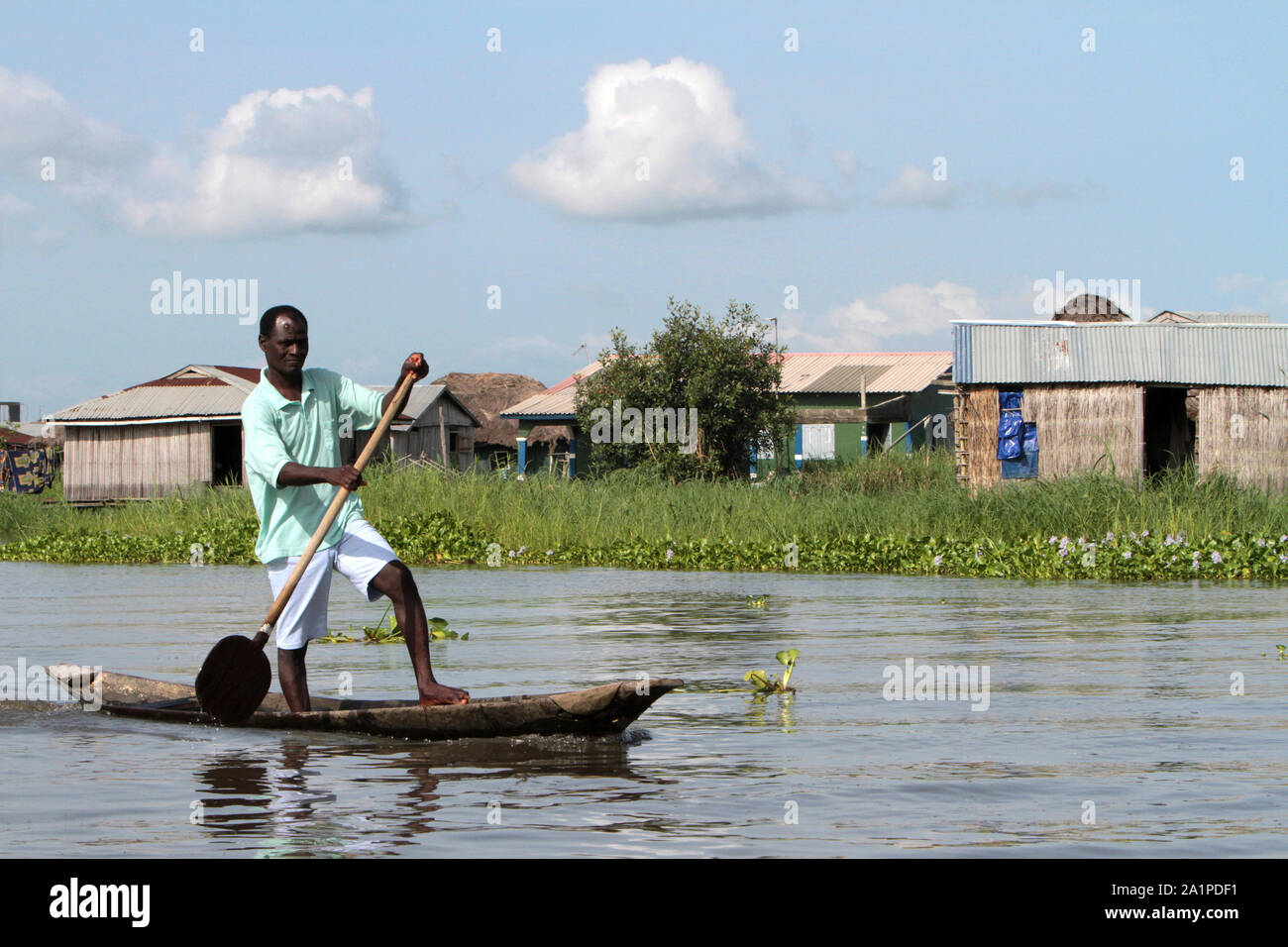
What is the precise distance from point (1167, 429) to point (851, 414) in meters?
10.3

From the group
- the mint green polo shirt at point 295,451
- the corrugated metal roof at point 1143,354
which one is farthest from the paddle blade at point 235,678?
the corrugated metal roof at point 1143,354

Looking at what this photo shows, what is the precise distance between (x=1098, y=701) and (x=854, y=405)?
30.4 m

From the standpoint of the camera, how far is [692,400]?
93.5 ft

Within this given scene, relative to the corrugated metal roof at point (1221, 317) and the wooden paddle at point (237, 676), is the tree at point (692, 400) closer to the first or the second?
the corrugated metal roof at point (1221, 317)

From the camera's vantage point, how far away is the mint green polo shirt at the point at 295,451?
20.2 ft

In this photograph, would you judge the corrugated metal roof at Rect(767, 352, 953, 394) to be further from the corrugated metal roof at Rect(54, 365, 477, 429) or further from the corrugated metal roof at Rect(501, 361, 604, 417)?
the corrugated metal roof at Rect(54, 365, 477, 429)

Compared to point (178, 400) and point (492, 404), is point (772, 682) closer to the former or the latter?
point (178, 400)

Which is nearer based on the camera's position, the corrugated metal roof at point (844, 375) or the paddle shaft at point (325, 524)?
the paddle shaft at point (325, 524)

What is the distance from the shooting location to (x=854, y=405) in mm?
37188

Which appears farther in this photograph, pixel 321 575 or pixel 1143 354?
pixel 1143 354

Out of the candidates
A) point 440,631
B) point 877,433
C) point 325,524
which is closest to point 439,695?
point 325,524

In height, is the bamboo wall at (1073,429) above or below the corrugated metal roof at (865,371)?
below

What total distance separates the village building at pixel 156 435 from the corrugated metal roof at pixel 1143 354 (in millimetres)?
13038
